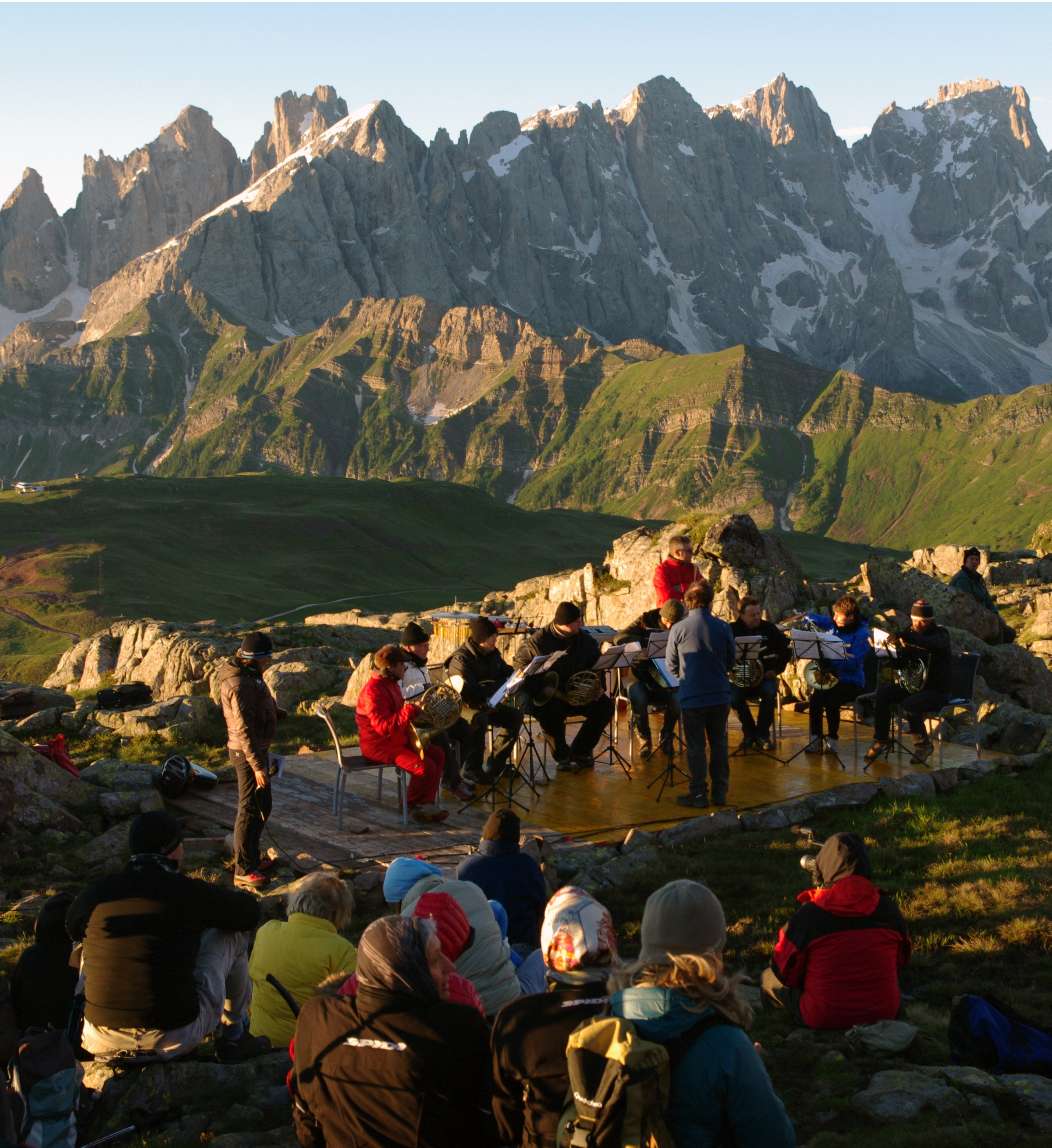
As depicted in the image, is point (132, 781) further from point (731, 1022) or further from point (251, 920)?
point (731, 1022)

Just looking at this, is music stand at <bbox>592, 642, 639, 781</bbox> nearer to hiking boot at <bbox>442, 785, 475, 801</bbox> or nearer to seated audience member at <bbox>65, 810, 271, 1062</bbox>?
hiking boot at <bbox>442, 785, 475, 801</bbox>

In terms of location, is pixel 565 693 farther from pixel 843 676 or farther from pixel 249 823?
pixel 249 823

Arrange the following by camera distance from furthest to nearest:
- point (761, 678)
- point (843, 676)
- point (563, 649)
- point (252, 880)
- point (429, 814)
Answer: point (843, 676) → point (761, 678) → point (563, 649) → point (429, 814) → point (252, 880)

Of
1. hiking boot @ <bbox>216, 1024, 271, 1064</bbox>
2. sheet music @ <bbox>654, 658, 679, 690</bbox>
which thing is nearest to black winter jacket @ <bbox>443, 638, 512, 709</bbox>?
sheet music @ <bbox>654, 658, 679, 690</bbox>

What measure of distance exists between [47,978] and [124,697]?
15686 mm

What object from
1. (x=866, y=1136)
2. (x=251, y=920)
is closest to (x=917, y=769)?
(x=866, y=1136)

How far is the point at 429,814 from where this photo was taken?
12.6m

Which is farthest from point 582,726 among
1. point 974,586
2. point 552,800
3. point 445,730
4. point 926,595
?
point 926,595

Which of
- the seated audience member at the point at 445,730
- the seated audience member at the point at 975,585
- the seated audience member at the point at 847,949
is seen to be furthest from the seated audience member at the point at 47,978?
the seated audience member at the point at 975,585

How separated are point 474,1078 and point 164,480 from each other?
163m

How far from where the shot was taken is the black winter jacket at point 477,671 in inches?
530

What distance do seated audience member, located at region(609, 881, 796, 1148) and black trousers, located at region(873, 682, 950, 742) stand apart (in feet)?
37.6

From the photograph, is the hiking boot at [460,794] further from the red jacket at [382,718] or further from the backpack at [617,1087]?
the backpack at [617,1087]

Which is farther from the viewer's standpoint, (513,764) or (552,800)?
(513,764)
